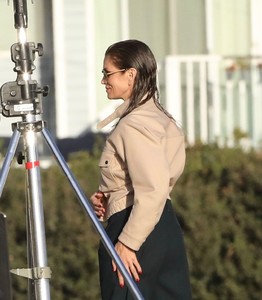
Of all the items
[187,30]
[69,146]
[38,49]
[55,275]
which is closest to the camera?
[38,49]

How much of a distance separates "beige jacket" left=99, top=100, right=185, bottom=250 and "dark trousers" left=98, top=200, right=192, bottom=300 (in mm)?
112

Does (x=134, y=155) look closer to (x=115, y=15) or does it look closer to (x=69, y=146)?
(x=69, y=146)

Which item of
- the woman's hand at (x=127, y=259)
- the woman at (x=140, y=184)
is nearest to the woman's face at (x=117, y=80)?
the woman at (x=140, y=184)

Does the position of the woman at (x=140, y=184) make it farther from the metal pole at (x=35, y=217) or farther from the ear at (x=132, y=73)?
the metal pole at (x=35, y=217)

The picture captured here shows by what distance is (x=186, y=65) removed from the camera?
11008 millimetres

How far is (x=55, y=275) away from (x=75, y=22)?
4.01m

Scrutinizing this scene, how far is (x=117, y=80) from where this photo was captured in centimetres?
468

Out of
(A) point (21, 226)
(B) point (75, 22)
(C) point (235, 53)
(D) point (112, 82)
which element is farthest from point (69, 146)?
(D) point (112, 82)

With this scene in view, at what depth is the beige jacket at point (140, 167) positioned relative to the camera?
4.51 metres

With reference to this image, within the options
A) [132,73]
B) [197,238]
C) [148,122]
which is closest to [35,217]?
[148,122]

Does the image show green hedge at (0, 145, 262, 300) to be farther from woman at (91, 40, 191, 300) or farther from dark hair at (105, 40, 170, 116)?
dark hair at (105, 40, 170, 116)

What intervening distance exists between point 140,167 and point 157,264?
0.43 meters

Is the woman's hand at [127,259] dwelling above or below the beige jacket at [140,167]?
below

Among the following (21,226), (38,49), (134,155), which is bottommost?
(21,226)
